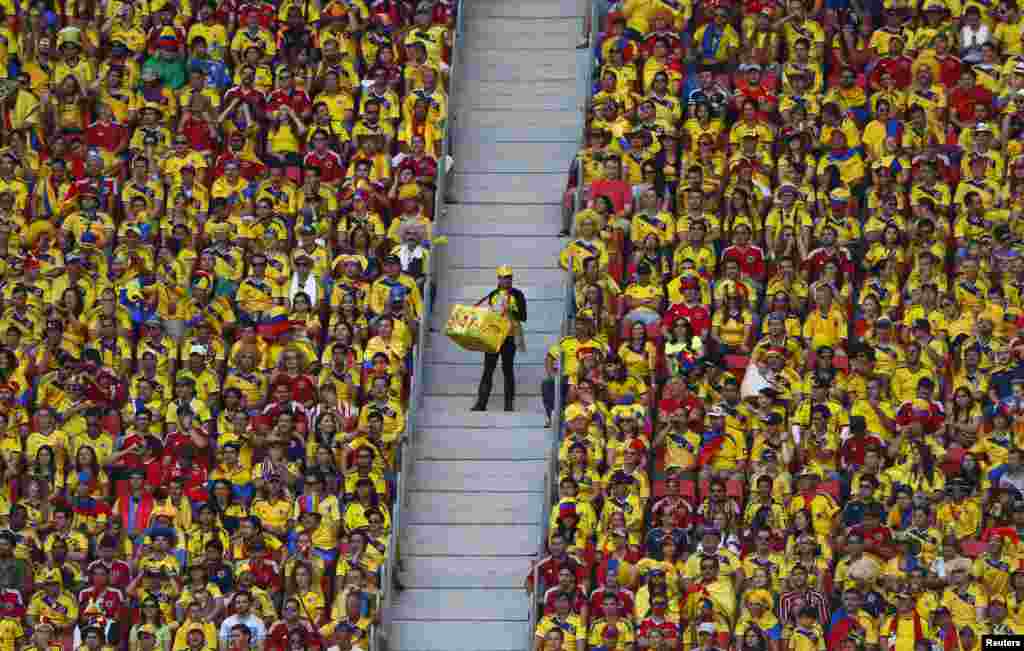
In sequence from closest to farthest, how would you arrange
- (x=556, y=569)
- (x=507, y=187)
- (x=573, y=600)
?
(x=573, y=600)
(x=556, y=569)
(x=507, y=187)

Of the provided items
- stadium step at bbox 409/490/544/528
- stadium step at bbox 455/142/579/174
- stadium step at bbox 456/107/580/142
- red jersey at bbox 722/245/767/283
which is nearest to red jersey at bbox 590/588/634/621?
stadium step at bbox 409/490/544/528

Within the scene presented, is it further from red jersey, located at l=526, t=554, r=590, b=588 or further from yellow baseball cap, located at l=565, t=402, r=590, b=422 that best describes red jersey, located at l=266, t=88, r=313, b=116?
red jersey, located at l=526, t=554, r=590, b=588

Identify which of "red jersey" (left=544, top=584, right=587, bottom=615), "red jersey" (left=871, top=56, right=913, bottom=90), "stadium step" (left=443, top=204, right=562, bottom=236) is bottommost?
"red jersey" (left=544, top=584, right=587, bottom=615)

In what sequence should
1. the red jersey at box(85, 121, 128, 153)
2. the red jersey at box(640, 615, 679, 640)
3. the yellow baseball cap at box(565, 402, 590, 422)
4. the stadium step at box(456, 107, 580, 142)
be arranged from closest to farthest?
the red jersey at box(640, 615, 679, 640) → the yellow baseball cap at box(565, 402, 590, 422) → the red jersey at box(85, 121, 128, 153) → the stadium step at box(456, 107, 580, 142)

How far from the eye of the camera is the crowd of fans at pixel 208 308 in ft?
125

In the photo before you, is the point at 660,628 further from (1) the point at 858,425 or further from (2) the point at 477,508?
(1) the point at 858,425

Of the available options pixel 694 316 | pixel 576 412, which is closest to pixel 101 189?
pixel 576 412

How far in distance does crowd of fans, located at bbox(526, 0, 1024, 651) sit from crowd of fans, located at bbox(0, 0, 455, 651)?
2007 millimetres

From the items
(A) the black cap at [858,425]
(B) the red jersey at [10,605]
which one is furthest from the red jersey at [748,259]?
(B) the red jersey at [10,605]

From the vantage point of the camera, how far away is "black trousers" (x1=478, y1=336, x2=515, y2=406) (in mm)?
40750

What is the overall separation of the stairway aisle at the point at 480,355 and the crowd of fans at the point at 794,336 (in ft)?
2.91

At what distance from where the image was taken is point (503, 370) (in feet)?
134

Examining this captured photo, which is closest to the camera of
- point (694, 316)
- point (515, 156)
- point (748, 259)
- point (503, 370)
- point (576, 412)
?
point (576, 412)

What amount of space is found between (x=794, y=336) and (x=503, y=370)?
3.05 meters
